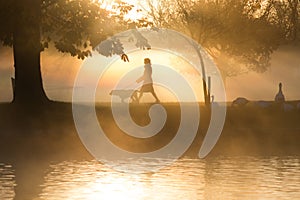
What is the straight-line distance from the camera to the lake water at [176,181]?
46.1 ft

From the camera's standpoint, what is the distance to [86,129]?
26.7 m

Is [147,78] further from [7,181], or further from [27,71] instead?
[7,181]

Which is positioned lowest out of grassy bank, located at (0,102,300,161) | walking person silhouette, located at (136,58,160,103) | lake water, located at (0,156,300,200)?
lake water, located at (0,156,300,200)

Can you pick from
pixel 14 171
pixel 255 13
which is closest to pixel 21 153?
pixel 14 171

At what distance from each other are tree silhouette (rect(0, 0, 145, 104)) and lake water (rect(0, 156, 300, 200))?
29.8 feet

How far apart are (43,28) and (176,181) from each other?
1504 cm

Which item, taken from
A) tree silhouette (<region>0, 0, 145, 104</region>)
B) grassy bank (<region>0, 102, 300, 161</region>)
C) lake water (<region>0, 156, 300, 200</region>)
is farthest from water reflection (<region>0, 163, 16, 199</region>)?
tree silhouette (<region>0, 0, 145, 104</region>)

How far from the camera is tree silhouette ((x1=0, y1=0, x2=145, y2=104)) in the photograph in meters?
27.6

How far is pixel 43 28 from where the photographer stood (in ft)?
98.1

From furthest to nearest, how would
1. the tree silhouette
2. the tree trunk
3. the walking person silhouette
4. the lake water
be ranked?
the walking person silhouette, the tree trunk, the tree silhouette, the lake water

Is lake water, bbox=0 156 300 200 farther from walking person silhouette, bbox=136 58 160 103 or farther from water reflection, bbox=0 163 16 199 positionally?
walking person silhouette, bbox=136 58 160 103

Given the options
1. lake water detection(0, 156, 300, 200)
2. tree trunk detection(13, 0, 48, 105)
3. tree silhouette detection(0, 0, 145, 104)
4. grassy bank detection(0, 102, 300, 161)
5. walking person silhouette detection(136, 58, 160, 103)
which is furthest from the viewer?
walking person silhouette detection(136, 58, 160, 103)

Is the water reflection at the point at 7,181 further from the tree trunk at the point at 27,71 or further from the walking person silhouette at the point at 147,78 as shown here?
the walking person silhouette at the point at 147,78

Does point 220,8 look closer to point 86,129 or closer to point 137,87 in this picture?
point 137,87
